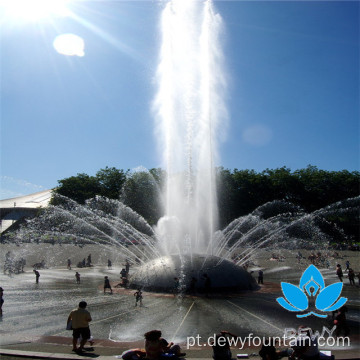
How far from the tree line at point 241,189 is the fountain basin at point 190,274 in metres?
42.4

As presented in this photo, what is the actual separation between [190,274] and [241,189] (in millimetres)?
51620

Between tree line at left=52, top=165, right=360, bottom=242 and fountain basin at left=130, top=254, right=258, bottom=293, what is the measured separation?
4236 cm

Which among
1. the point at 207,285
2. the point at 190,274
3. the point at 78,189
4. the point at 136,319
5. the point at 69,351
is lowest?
the point at 69,351

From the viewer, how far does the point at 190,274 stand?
1741 cm

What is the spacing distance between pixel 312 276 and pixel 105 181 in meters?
64.4

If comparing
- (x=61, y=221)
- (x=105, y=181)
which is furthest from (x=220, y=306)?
(x=105, y=181)

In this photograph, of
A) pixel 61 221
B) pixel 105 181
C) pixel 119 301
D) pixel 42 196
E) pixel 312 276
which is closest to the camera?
pixel 312 276

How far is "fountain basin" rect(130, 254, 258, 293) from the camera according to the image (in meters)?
17.1

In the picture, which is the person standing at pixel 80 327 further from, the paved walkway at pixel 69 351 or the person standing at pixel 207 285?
the person standing at pixel 207 285

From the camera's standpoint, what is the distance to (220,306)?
1398 centimetres

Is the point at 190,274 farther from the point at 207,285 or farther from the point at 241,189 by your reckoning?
the point at 241,189

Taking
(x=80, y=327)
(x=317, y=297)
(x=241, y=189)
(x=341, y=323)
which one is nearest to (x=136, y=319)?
(x=80, y=327)

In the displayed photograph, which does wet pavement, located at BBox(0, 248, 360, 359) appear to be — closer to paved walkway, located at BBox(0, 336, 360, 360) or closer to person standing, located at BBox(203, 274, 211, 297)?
paved walkway, located at BBox(0, 336, 360, 360)

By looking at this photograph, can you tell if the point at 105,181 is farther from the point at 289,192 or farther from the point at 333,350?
the point at 333,350
